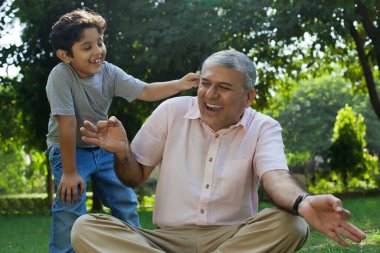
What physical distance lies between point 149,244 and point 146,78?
44.3 ft

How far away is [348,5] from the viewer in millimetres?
10758

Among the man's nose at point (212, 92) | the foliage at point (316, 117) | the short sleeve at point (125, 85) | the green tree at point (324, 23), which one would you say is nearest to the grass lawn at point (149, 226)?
the short sleeve at point (125, 85)

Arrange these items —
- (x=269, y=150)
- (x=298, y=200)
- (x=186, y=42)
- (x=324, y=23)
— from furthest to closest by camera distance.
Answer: (x=186, y=42)
(x=324, y=23)
(x=269, y=150)
(x=298, y=200)

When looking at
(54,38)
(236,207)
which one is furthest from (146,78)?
(236,207)

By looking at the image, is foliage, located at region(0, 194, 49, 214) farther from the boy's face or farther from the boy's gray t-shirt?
the boy's face

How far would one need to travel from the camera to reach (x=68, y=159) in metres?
4.68

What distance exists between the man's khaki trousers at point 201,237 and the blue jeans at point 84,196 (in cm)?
98

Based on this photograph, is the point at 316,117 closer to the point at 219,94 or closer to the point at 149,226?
the point at 149,226

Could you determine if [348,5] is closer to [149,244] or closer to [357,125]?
[149,244]

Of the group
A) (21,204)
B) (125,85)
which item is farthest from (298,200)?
(21,204)

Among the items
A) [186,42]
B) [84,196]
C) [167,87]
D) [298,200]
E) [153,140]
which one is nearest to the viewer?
[298,200]

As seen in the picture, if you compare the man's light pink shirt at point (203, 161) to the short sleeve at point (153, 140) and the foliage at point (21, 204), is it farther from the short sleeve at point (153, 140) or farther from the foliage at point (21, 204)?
the foliage at point (21, 204)

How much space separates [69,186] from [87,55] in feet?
3.05

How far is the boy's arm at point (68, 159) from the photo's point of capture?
4.68 m
